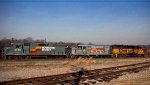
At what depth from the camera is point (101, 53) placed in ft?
137

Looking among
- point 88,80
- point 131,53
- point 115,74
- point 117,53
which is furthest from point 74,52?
point 88,80

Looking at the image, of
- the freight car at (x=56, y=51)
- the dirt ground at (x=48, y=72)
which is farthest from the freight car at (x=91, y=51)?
the dirt ground at (x=48, y=72)

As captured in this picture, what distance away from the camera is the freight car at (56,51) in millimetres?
34906

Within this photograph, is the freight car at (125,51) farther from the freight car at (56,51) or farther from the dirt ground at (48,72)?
the dirt ground at (48,72)

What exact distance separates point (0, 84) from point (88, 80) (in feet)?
16.7

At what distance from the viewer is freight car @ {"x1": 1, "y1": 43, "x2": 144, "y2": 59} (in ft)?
115

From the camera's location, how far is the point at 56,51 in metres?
37.5

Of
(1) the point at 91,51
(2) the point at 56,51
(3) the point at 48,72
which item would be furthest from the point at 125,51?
(3) the point at 48,72

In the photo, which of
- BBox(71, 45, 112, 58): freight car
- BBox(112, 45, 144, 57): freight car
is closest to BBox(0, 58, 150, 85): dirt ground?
BBox(71, 45, 112, 58): freight car

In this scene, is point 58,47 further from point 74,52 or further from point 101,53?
point 101,53

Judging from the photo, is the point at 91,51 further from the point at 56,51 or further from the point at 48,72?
the point at 48,72

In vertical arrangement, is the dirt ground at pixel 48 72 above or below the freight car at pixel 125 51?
below

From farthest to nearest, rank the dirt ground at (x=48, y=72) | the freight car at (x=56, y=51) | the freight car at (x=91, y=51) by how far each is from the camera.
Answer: the freight car at (x=91, y=51)
the freight car at (x=56, y=51)
the dirt ground at (x=48, y=72)

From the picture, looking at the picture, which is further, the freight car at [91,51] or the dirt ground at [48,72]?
the freight car at [91,51]
